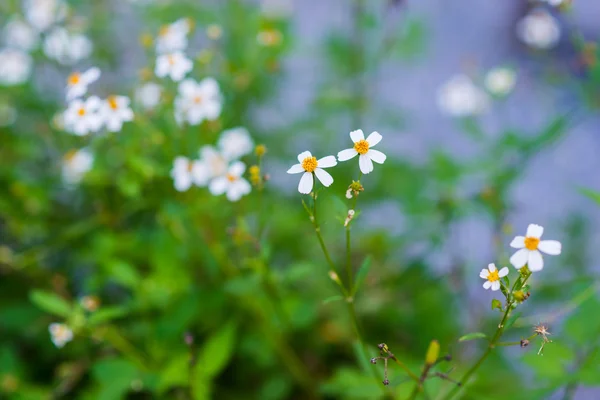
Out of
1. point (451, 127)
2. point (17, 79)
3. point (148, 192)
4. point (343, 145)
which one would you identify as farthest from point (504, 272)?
point (451, 127)

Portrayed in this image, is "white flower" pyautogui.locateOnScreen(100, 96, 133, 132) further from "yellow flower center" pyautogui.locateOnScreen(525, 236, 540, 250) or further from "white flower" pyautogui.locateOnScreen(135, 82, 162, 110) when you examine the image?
"yellow flower center" pyautogui.locateOnScreen(525, 236, 540, 250)

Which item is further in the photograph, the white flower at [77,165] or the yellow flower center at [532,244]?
the white flower at [77,165]

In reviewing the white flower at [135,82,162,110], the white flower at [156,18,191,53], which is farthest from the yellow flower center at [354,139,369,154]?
the white flower at [135,82,162,110]

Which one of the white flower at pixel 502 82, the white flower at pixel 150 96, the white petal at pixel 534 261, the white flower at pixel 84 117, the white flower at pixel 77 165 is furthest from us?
the white flower at pixel 502 82

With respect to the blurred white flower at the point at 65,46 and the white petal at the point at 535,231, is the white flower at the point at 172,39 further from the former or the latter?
the white petal at the point at 535,231

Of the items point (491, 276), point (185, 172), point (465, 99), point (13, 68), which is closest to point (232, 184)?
point (185, 172)

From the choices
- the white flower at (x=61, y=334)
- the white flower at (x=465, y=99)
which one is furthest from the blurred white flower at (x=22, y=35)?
the white flower at (x=465, y=99)
